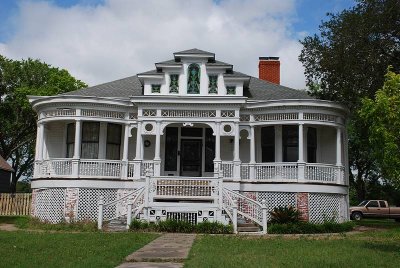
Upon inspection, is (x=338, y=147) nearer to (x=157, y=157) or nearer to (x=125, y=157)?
(x=157, y=157)

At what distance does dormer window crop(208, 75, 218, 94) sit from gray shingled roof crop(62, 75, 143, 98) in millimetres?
3713

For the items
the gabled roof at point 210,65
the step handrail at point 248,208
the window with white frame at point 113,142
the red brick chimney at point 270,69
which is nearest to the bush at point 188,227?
the step handrail at point 248,208

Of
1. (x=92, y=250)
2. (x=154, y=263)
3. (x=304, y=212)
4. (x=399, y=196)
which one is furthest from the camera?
(x=399, y=196)

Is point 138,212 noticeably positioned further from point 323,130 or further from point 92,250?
point 323,130

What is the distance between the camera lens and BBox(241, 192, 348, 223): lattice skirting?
21016 mm

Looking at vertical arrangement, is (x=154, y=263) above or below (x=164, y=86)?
below

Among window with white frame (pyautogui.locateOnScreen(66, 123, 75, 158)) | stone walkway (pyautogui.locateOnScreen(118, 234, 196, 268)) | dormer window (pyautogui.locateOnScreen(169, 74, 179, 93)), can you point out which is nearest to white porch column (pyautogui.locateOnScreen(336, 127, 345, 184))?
dormer window (pyautogui.locateOnScreen(169, 74, 179, 93))

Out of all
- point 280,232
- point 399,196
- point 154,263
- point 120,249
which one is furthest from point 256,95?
point 399,196

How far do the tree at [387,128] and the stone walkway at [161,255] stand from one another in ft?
18.6

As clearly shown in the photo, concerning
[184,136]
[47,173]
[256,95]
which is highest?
[256,95]

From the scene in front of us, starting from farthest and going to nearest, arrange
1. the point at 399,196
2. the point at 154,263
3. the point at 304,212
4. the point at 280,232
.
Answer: the point at 399,196 → the point at 304,212 → the point at 280,232 → the point at 154,263

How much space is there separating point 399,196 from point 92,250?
45.3 m

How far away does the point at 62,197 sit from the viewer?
2153 cm

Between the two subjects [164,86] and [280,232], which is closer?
[280,232]
